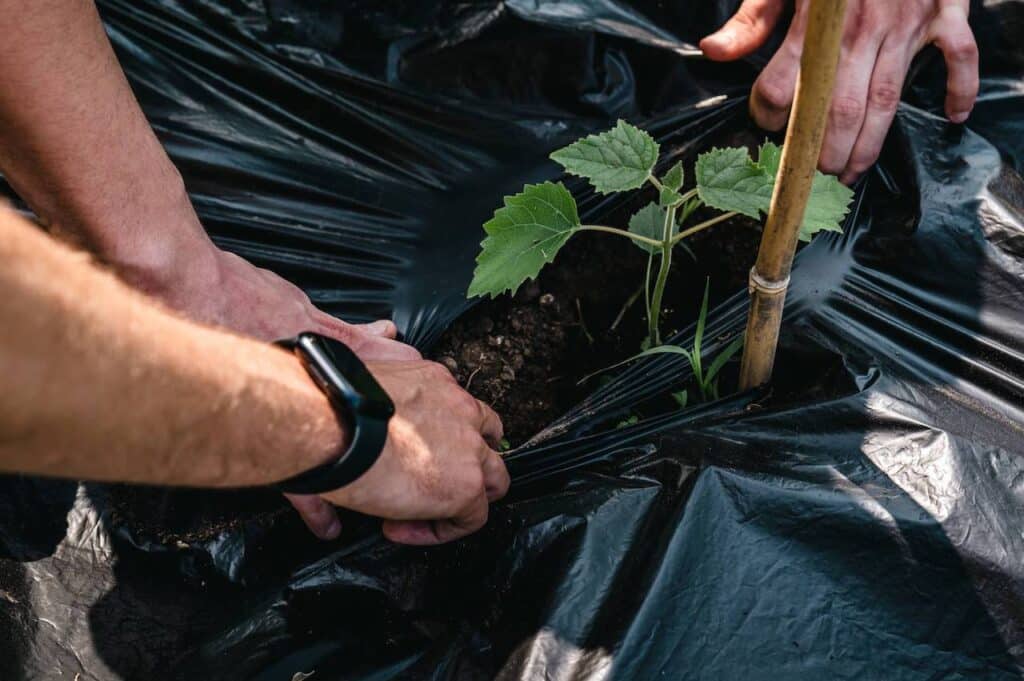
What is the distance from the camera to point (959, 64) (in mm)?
1224

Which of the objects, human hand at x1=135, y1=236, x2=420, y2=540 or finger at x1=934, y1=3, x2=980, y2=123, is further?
finger at x1=934, y1=3, x2=980, y2=123

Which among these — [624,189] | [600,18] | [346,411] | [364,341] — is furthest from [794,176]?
[600,18]

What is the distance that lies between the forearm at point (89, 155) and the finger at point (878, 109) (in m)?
0.90

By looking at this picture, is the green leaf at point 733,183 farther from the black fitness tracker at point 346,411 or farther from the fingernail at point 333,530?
the fingernail at point 333,530

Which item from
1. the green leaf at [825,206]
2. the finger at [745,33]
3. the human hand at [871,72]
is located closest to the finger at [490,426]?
the green leaf at [825,206]

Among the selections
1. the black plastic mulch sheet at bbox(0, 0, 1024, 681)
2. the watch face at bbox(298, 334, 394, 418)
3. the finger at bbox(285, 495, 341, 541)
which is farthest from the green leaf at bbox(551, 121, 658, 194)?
the finger at bbox(285, 495, 341, 541)

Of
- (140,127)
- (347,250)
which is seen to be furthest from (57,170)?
(347,250)

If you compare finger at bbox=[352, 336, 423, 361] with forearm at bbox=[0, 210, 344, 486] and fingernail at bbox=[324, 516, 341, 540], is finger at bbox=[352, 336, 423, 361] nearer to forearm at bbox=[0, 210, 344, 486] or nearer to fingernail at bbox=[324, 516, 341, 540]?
fingernail at bbox=[324, 516, 341, 540]

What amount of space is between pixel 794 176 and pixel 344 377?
45 centimetres

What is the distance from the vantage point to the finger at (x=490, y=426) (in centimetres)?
101

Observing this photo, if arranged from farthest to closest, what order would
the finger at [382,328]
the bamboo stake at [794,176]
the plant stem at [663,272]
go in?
the finger at [382,328]
the plant stem at [663,272]
the bamboo stake at [794,176]

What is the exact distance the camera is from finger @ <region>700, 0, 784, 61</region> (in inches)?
52.7

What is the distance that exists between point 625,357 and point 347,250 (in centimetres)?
45

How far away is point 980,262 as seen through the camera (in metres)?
1.09
